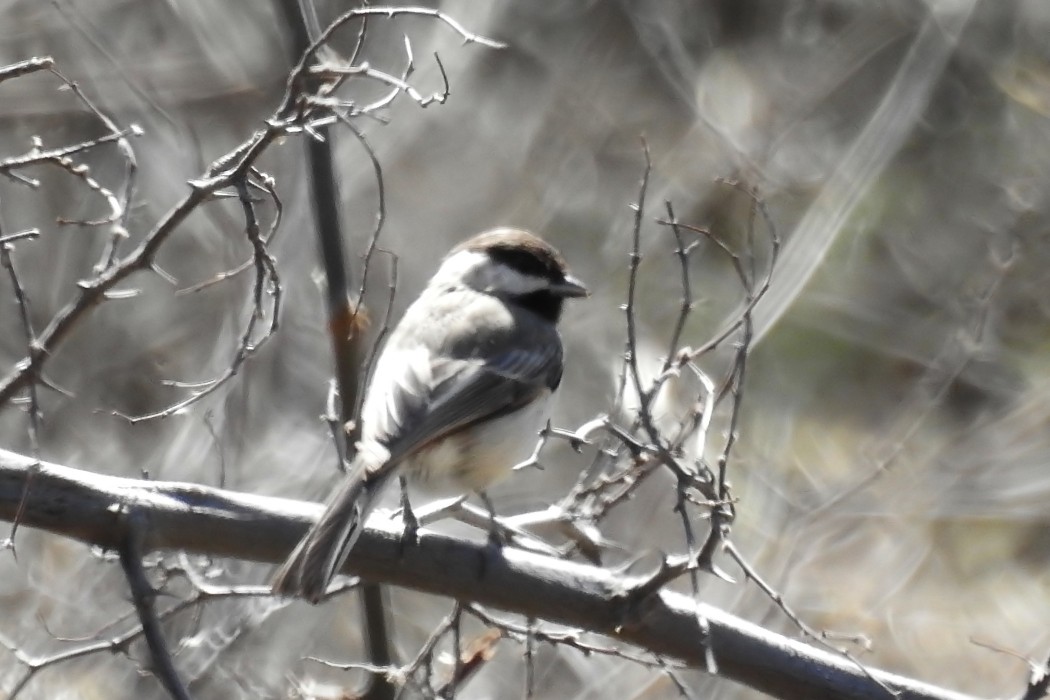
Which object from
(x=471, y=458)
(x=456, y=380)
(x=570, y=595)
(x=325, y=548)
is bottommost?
(x=325, y=548)

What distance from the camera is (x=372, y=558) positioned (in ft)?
11.0

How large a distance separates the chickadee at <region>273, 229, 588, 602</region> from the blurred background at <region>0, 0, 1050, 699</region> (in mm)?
1490

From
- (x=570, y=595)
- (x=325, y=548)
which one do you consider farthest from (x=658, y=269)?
(x=325, y=548)

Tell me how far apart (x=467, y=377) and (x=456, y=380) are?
0.06m

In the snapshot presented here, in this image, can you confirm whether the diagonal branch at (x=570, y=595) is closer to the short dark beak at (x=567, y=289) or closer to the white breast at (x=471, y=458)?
the white breast at (x=471, y=458)

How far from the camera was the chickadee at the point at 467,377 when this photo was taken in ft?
12.5

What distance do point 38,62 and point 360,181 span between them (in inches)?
200

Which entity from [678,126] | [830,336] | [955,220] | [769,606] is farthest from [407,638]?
[955,220]

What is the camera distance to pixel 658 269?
8.48 metres

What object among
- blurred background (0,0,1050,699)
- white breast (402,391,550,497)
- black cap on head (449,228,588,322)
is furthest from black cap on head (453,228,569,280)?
blurred background (0,0,1050,699)

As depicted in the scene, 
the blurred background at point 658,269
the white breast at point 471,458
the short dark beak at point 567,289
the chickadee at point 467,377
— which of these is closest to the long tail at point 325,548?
the chickadee at point 467,377

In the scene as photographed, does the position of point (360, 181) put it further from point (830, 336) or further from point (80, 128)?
point (830, 336)

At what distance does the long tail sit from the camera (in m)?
3.06

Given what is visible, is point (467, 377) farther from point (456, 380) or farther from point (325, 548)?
point (325, 548)
